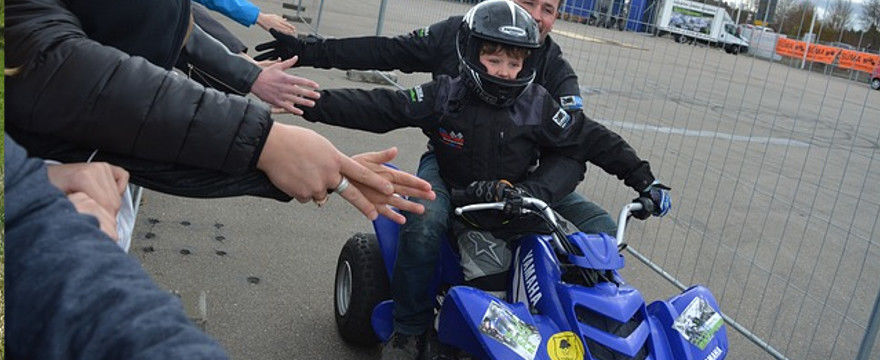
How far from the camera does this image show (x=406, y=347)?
3.41 meters

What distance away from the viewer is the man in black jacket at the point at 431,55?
390 centimetres

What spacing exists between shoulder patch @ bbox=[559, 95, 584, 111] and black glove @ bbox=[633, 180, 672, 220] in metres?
0.54

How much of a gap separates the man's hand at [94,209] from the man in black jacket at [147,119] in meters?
0.13

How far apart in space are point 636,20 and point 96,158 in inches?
184

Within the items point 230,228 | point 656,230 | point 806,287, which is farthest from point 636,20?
point 230,228

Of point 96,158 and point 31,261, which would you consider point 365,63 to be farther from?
point 31,261

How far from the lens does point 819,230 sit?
652cm

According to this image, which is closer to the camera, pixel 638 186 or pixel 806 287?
pixel 638 186

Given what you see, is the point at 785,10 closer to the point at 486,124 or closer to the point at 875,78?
the point at 875,78

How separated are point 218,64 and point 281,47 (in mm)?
1779

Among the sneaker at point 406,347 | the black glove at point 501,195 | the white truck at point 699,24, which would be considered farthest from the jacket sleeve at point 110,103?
the white truck at point 699,24

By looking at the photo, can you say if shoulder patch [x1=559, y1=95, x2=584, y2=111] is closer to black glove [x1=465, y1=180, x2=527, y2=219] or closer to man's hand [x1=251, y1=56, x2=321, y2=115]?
black glove [x1=465, y1=180, x2=527, y2=219]

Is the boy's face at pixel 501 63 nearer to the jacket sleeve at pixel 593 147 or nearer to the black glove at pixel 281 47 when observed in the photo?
the jacket sleeve at pixel 593 147

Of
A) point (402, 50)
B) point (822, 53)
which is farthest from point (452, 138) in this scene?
point (822, 53)
